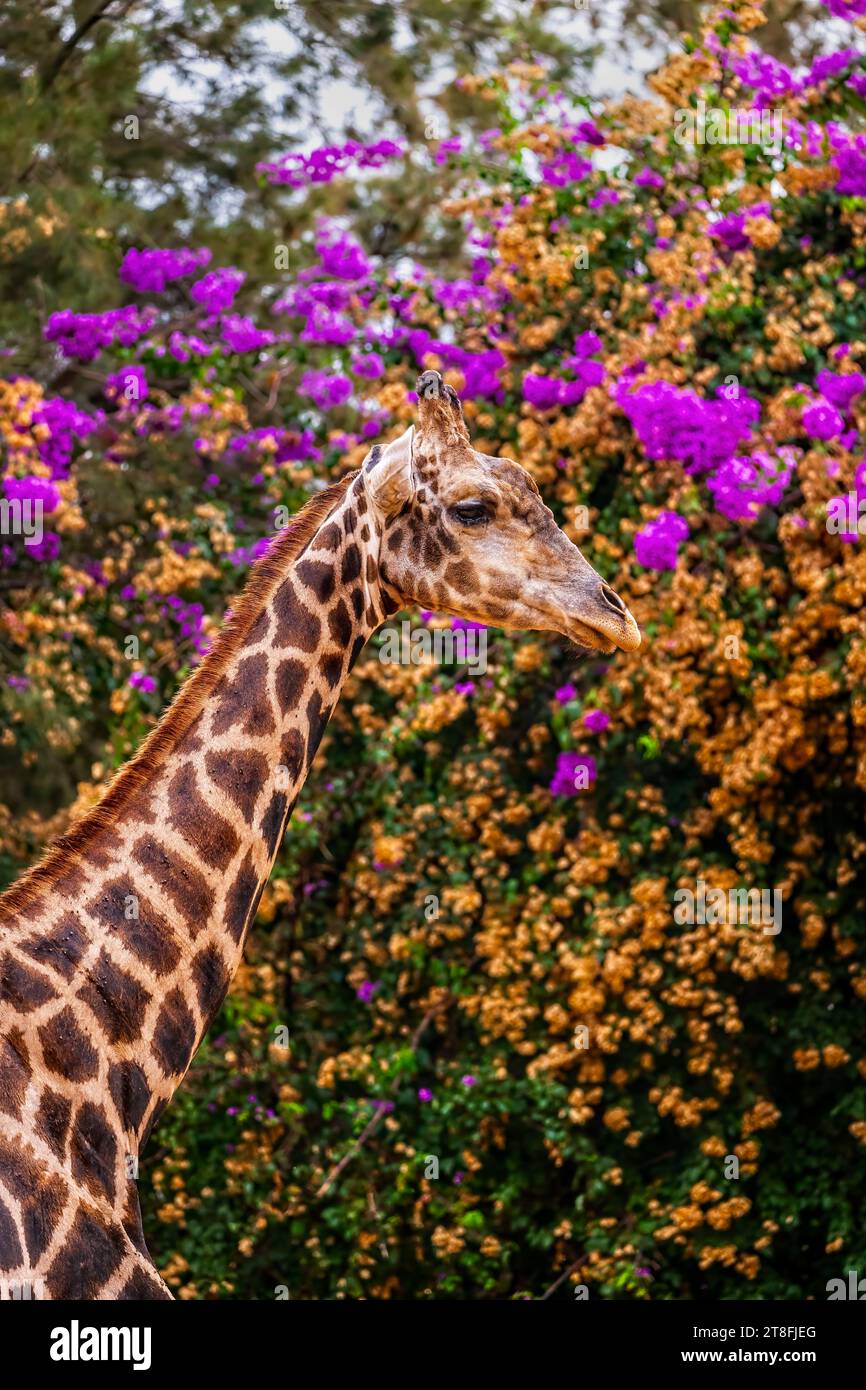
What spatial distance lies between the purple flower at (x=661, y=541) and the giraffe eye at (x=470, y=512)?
2226 millimetres

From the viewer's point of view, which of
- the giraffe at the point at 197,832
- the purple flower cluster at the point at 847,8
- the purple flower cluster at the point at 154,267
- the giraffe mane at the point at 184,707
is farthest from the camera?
the purple flower cluster at the point at 154,267

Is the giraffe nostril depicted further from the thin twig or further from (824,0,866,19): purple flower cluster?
(824,0,866,19): purple flower cluster

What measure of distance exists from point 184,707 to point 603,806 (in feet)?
10.6

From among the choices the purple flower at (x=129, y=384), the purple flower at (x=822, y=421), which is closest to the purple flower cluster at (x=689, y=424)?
the purple flower at (x=822, y=421)

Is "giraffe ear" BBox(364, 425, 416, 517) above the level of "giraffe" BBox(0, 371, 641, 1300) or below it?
above

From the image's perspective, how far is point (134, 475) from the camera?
1040 cm

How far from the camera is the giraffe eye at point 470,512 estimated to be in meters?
3.83

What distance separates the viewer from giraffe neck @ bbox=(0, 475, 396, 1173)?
330 centimetres

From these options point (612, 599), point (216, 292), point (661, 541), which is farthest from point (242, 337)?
point (612, 599)

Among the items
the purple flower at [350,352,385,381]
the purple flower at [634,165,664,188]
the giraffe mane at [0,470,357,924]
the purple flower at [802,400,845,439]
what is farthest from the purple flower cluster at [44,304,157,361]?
the giraffe mane at [0,470,357,924]

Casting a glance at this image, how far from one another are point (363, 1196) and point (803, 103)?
4033mm

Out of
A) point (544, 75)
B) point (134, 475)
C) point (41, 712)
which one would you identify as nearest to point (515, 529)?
point (544, 75)

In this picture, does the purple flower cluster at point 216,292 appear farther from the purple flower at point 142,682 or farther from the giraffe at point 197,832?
the giraffe at point 197,832
